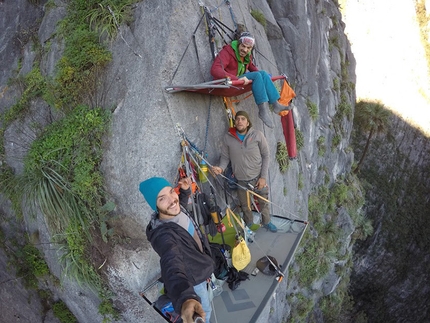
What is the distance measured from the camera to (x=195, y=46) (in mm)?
5172

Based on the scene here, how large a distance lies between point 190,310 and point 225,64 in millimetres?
3755

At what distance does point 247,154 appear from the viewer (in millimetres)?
5039

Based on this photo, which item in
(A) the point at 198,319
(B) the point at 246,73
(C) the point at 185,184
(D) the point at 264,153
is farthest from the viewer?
(D) the point at 264,153

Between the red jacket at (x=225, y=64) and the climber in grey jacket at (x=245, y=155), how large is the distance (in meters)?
0.62

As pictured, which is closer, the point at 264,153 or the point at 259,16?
the point at 264,153

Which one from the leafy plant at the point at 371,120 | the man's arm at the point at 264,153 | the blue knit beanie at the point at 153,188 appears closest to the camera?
the blue knit beanie at the point at 153,188

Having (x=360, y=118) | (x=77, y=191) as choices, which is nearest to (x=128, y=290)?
(x=77, y=191)

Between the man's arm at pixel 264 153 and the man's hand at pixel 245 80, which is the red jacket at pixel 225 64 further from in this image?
the man's arm at pixel 264 153

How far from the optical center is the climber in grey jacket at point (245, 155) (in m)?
4.93

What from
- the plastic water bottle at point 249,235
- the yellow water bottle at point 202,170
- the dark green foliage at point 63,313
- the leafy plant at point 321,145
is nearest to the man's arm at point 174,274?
the yellow water bottle at point 202,170

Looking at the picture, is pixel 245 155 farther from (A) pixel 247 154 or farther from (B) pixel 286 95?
(B) pixel 286 95

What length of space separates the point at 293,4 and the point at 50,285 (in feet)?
34.3

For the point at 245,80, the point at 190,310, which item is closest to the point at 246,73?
the point at 245,80

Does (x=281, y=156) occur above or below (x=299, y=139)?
below
